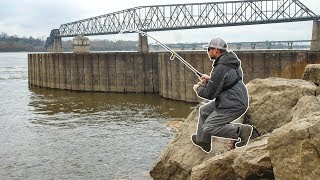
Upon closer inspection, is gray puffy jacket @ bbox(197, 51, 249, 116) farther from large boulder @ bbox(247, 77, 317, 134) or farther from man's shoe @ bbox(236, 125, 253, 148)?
large boulder @ bbox(247, 77, 317, 134)

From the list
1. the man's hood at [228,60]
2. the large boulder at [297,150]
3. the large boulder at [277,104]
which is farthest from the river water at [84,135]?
the large boulder at [297,150]

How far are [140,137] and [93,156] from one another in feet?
10.9

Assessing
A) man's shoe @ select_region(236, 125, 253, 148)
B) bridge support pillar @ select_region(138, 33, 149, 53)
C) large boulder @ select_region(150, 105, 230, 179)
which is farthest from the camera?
bridge support pillar @ select_region(138, 33, 149, 53)

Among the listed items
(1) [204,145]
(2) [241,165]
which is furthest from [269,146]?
(1) [204,145]

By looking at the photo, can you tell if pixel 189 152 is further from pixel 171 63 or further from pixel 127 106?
pixel 171 63

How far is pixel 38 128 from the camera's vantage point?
64.3 feet

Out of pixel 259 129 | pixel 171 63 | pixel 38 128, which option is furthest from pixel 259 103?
pixel 171 63

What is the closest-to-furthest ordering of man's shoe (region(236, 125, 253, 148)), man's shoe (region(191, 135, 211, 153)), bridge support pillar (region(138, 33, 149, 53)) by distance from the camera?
man's shoe (region(236, 125, 253, 148)) → man's shoe (region(191, 135, 211, 153)) → bridge support pillar (region(138, 33, 149, 53))

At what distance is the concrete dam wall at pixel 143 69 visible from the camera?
2477 cm

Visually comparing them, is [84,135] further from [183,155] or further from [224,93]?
[224,93]

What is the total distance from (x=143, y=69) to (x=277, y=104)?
25105 mm

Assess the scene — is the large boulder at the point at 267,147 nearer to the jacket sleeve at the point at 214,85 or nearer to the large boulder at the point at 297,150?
the large boulder at the point at 297,150

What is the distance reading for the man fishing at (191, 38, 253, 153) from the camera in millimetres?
6988

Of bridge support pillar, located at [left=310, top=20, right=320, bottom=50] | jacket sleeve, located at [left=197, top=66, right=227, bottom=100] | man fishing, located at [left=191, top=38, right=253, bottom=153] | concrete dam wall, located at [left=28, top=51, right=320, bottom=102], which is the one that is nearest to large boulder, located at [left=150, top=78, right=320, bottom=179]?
man fishing, located at [left=191, top=38, right=253, bottom=153]
